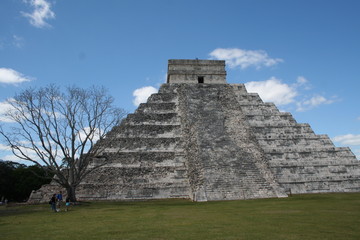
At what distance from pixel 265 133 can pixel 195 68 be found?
28.1 feet

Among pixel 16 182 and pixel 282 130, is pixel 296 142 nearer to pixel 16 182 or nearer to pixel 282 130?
pixel 282 130

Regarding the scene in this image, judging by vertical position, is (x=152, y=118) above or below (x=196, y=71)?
below

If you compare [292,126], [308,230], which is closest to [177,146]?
[292,126]

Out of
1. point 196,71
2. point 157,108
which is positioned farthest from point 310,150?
point 196,71

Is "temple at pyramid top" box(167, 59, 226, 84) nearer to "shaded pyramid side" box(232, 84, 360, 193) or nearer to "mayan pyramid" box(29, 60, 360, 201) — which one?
"mayan pyramid" box(29, 60, 360, 201)

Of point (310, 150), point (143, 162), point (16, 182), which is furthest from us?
point (16, 182)

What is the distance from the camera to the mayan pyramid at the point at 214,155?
14.8 metres

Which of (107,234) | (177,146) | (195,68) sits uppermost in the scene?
(195,68)

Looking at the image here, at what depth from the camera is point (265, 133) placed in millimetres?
18844

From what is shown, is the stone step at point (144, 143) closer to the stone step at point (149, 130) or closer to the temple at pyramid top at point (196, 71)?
the stone step at point (149, 130)

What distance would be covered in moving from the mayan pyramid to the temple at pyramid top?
264cm

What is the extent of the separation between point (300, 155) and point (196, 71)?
10.6 m

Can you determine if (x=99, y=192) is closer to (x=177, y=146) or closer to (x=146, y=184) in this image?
(x=146, y=184)

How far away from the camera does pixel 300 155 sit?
17.7 metres
